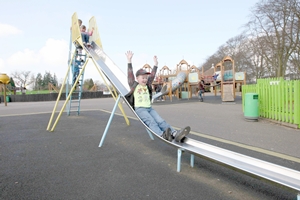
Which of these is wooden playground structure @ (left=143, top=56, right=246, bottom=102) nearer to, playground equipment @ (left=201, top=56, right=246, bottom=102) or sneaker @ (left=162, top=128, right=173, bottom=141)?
playground equipment @ (left=201, top=56, right=246, bottom=102)

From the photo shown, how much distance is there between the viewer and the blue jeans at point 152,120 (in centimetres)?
398

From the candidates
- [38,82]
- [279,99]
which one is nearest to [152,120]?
[279,99]

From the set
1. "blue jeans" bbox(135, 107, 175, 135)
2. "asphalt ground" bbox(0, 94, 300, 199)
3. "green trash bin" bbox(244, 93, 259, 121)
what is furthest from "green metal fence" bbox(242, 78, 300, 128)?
"blue jeans" bbox(135, 107, 175, 135)

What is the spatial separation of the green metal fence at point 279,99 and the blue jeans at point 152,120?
13.8 feet

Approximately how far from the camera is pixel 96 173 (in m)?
3.20

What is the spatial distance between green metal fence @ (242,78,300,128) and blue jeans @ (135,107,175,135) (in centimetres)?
421

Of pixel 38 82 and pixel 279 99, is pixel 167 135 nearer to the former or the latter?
pixel 279 99

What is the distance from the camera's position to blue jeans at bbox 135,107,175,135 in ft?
13.1

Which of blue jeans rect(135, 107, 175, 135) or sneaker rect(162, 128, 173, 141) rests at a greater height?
blue jeans rect(135, 107, 175, 135)

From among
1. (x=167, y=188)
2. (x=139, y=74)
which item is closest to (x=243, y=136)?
(x=139, y=74)

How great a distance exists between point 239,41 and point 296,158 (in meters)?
46.7

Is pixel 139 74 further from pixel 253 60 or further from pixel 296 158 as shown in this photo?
pixel 253 60

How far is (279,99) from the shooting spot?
21.8 ft

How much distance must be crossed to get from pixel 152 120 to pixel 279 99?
187 inches
